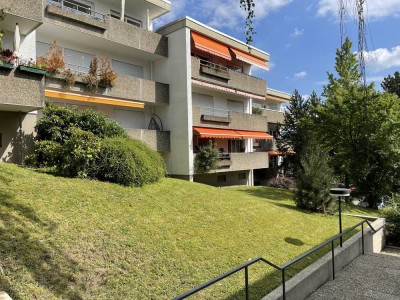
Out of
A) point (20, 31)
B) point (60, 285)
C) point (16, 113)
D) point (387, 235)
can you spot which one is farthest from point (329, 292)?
A: point (20, 31)

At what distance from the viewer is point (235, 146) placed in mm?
28359

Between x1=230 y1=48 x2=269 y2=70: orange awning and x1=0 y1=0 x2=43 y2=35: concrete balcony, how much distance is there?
15.1m

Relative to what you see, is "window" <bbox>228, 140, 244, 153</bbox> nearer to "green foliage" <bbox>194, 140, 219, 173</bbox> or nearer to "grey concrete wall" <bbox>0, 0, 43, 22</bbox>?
"green foliage" <bbox>194, 140, 219, 173</bbox>

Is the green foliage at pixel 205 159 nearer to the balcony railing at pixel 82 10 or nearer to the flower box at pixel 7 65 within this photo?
the balcony railing at pixel 82 10

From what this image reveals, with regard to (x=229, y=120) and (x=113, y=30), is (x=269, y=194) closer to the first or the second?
(x=229, y=120)

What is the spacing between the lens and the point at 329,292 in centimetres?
777

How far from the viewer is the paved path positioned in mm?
7500

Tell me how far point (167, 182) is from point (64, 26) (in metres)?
9.83

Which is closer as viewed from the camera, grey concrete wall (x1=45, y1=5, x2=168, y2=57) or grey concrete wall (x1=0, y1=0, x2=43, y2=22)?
grey concrete wall (x1=0, y1=0, x2=43, y2=22)

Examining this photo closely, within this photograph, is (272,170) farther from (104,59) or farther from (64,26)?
(64,26)

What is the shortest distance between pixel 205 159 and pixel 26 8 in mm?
12889

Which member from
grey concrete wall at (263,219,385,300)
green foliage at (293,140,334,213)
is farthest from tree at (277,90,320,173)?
grey concrete wall at (263,219,385,300)

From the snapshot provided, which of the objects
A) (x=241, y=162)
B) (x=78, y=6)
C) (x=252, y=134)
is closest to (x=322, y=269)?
(x=241, y=162)

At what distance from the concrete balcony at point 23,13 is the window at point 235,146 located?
17.4 m
